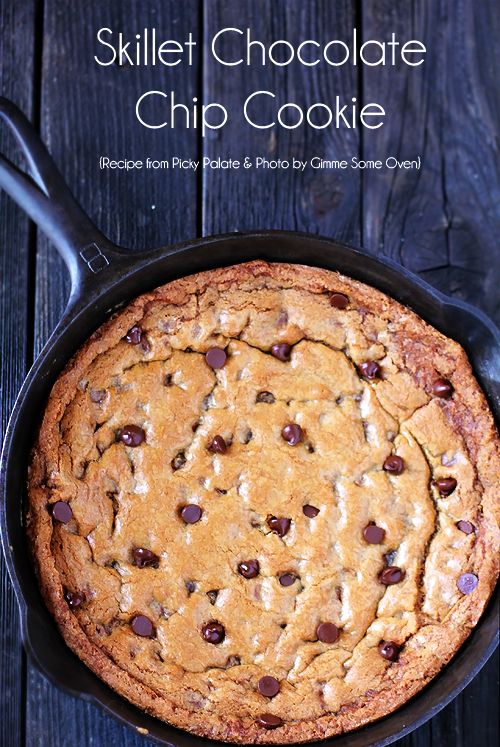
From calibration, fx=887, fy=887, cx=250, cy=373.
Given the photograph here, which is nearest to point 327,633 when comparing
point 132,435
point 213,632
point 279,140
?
point 213,632

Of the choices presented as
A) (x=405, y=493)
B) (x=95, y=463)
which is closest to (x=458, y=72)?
(x=405, y=493)

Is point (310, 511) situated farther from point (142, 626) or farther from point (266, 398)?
point (142, 626)

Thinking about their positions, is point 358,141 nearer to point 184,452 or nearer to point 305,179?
point 305,179

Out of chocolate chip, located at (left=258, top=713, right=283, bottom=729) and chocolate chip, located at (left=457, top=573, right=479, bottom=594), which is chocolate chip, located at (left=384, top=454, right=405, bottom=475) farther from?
chocolate chip, located at (left=258, top=713, right=283, bottom=729)

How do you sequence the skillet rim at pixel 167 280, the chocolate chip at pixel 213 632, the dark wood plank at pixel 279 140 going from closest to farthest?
the skillet rim at pixel 167 280, the chocolate chip at pixel 213 632, the dark wood plank at pixel 279 140

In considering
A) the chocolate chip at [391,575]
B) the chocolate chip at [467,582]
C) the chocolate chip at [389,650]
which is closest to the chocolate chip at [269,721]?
the chocolate chip at [389,650]

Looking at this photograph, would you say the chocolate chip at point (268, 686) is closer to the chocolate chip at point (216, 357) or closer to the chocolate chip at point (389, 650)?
the chocolate chip at point (389, 650)
